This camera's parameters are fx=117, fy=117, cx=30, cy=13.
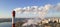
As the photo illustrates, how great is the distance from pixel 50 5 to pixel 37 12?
453 millimetres

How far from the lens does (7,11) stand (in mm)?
3561

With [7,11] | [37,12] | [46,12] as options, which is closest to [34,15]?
[37,12]

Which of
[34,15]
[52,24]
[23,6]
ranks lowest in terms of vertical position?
[52,24]

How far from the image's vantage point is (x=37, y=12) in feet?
11.7

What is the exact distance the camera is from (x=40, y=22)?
A: 362cm

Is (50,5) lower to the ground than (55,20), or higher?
higher

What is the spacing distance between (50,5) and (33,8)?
0.51 metres

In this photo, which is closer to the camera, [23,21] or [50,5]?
[50,5]

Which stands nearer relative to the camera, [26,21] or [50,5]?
[50,5]

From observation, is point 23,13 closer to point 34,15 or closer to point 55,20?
point 34,15

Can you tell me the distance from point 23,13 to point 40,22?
596 mm

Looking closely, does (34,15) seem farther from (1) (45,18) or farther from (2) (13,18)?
(2) (13,18)

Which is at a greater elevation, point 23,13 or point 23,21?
point 23,13

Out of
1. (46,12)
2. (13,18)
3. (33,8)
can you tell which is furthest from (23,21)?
(46,12)
